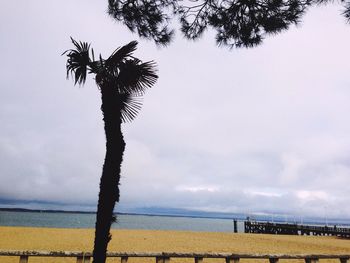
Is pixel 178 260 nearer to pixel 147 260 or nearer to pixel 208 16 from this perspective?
pixel 147 260

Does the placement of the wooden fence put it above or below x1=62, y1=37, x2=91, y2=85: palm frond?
below

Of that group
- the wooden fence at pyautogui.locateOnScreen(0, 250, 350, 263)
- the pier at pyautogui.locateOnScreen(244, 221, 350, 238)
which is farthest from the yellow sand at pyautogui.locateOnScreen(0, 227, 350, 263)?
the pier at pyautogui.locateOnScreen(244, 221, 350, 238)

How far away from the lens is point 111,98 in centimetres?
246

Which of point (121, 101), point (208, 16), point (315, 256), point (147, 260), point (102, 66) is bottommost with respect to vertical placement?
point (147, 260)

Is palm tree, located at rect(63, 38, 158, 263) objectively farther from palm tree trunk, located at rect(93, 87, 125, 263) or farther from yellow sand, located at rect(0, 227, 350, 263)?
yellow sand, located at rect(0, 227, 350, 263)

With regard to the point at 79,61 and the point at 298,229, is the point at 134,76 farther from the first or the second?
the point at 298,229

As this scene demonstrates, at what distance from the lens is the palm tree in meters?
2.19

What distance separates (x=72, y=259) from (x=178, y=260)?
425cm

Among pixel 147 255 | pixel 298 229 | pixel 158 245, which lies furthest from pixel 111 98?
pixel 298 229

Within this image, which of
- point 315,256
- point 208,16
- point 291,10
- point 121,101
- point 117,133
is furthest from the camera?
point 208,16

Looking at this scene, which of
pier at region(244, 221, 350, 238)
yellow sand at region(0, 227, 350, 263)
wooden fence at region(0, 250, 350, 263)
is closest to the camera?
wooden fence at region(0, 250, 350, 263)

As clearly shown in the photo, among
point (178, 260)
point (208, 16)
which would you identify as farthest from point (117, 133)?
point (178, 260)

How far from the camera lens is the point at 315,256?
5.39 m

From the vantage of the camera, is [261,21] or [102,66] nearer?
[102,66]
